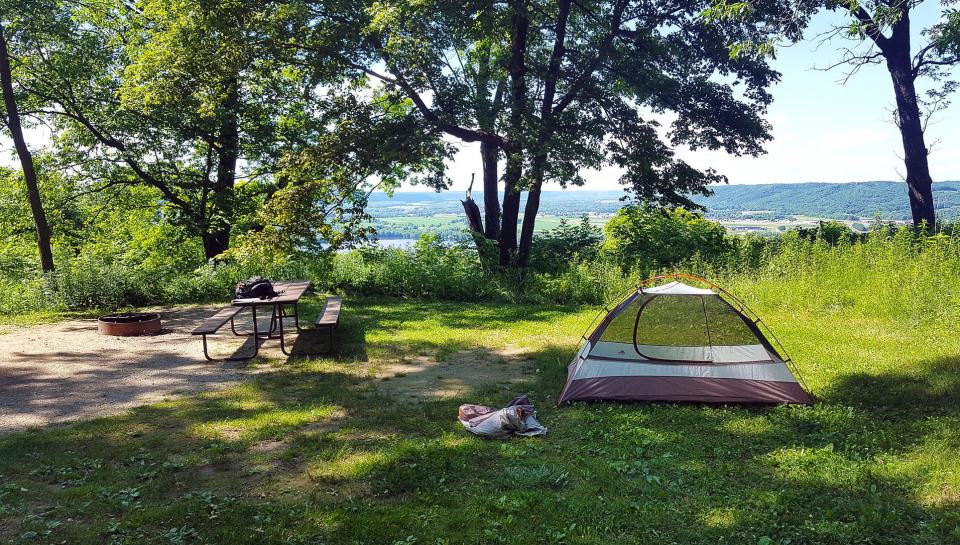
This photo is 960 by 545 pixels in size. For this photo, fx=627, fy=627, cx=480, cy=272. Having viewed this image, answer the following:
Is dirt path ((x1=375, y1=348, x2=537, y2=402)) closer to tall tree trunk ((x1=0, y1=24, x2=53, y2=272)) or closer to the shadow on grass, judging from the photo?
the shadow on grass

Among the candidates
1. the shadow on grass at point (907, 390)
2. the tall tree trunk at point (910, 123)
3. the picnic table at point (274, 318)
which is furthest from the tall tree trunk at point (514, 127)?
the tall tree trunk at point (910, 123)

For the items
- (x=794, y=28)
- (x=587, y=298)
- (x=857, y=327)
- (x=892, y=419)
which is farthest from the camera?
(x=587, y=298)

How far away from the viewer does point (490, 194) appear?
62.3 ft

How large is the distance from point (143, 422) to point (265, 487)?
7.17 ft

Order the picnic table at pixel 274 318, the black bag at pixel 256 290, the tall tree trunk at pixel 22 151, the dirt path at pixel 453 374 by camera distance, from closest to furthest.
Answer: the dirt path at pixel 453 374 → the picnic table at pixel 274 318 → the black bag at pixel 256 290 → the tall tree trunk at pixel 22 151

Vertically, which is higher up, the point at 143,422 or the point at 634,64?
the point at 634,64

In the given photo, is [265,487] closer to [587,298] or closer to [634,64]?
[587,298]

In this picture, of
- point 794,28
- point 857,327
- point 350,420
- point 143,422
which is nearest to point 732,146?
point 794,28

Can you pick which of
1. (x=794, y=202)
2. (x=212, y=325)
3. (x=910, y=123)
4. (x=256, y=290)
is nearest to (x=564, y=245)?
(x=910, y=123)

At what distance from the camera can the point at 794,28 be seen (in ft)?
34.9

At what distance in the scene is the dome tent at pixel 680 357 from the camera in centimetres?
634

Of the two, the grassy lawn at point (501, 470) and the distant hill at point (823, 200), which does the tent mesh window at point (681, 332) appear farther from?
the distant hill at point (823, 200)

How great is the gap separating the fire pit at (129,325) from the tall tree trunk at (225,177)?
6.93 meters

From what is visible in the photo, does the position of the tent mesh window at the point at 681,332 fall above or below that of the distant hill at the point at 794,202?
below
